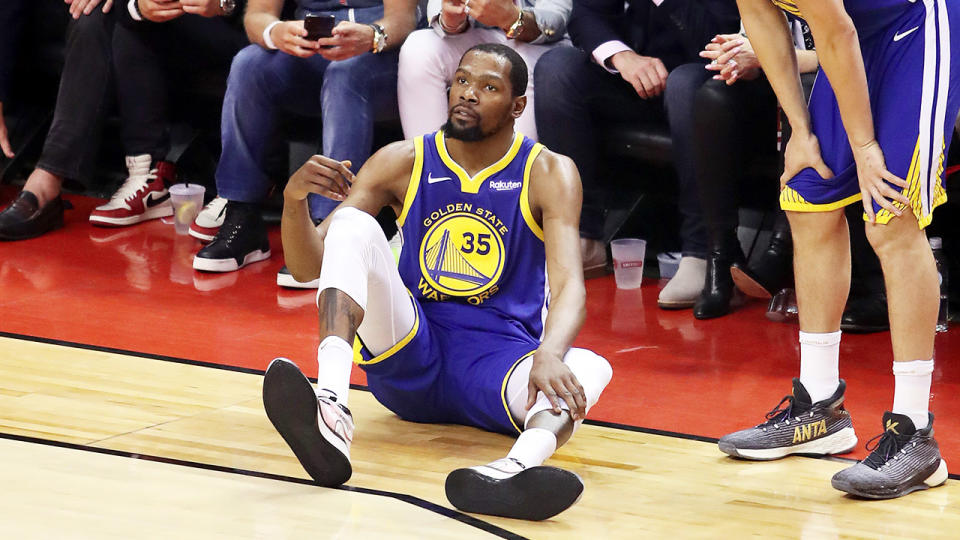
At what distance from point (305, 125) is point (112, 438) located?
2.62 meters

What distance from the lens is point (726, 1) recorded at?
4.59m

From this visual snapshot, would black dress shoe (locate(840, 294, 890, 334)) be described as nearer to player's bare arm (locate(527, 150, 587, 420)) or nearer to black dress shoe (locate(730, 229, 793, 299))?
black dress shoe (locate(730, 229, 793, 299))

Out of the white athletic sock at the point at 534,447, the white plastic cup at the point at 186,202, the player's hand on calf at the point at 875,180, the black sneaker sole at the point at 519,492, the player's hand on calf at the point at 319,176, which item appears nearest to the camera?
the black sneaker sole at the point at 519,492

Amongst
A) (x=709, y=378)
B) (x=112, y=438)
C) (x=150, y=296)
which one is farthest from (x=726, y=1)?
(x=112, y=438)

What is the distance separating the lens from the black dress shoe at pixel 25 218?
523 centimetres

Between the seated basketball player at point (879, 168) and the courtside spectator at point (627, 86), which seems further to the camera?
the courtside spectator at point (627, 86)

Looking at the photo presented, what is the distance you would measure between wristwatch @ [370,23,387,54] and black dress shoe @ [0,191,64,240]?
5.06 ft

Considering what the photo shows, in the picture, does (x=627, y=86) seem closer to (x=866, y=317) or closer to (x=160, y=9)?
(x=866, y=317)

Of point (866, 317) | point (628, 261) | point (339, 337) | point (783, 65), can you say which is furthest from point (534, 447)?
point (628, 261)

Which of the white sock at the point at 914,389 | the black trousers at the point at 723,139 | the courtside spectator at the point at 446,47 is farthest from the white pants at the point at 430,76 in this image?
the white sock at the point at 914,389

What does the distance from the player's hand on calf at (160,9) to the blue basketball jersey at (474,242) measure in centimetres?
238

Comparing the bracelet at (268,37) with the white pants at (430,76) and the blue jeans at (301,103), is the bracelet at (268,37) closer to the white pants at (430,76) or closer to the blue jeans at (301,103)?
the blue jeans at (301,103)

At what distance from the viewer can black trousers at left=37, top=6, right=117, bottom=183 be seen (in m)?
5.44

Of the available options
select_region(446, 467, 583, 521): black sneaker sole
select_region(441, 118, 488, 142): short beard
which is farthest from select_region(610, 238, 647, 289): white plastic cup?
select_region(446, 467, 583, 521): black sneaker sole
